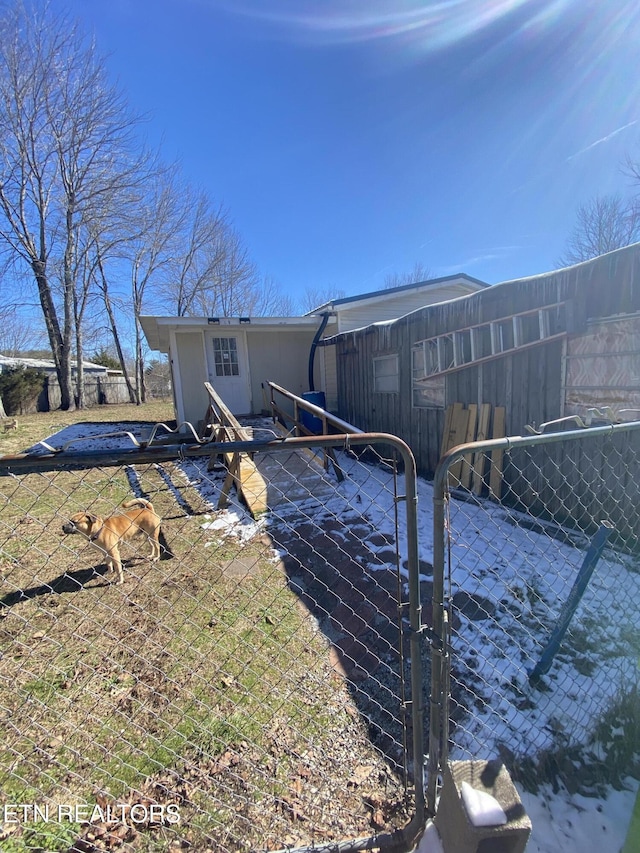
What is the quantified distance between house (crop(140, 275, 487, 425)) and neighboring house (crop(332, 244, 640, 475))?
2898 millimetres

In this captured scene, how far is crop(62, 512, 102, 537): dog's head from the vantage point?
2.69 m

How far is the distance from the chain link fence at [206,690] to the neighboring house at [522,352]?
8.01 ft

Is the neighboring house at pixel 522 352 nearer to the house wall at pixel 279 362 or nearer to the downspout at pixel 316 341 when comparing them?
the downspout at pixel 316 341

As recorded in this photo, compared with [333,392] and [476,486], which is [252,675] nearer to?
[476,486]

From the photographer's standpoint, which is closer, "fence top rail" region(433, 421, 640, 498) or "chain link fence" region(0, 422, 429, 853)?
"fence top rail" region(433, 421, 640, 498)

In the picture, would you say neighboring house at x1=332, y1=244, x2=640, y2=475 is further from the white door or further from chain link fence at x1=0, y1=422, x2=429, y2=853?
the white door

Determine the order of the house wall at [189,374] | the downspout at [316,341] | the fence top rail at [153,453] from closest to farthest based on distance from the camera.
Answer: the fence top rail at [153,453] < the house wall at [189,374] < the downspout at [316,341]

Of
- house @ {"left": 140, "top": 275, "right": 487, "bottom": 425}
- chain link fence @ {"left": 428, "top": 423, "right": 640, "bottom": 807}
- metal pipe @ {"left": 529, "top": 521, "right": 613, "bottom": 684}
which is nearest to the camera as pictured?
chain link fence @ {"left": 428, "top": 423, "right": 640, "bottom": 807}

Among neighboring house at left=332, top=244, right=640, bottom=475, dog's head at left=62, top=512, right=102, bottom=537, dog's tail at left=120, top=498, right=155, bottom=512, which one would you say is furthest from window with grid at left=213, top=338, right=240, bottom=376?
dog's head at left=62, top=512, right=102, bottom=537

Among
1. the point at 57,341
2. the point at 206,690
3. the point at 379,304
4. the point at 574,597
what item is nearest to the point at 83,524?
the point at 206,690

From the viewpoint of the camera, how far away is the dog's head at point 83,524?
2.69m

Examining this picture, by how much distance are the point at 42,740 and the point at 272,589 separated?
155 cm

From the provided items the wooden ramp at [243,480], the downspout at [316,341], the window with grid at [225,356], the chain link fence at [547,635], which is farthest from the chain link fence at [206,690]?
the downspout at [316,341]

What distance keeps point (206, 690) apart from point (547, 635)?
224cm
